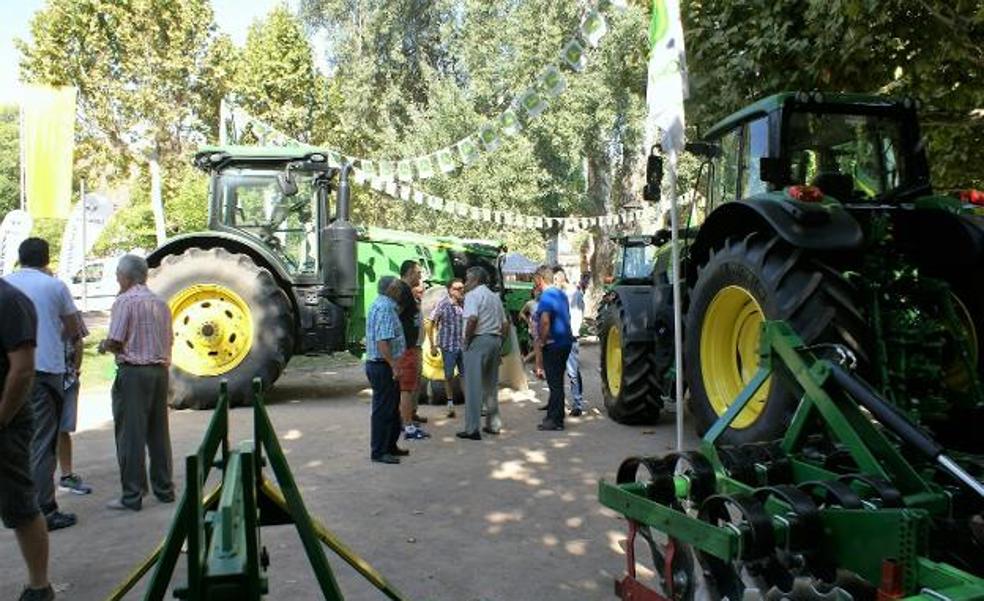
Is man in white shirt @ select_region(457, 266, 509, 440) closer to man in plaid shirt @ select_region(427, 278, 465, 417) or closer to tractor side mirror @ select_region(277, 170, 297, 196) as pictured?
man in plaid shirt @ select_region(427, 278, 465, 417)

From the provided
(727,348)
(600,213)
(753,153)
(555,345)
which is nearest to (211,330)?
(555,345)

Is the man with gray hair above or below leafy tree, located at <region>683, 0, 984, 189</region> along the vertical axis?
below

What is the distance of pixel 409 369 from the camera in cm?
788

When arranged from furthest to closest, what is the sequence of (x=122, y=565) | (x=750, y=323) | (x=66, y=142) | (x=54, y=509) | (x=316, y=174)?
1. (x=66, y=142)
2. (x=316, y=174)
3. (x=750, y=323)
4. (x=54, y=509)
5. (x=122, y=565)

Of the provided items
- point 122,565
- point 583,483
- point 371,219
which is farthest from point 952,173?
point 371,219

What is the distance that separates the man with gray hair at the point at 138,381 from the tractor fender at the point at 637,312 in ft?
13.9

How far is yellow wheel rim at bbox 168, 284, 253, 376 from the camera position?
9.37m

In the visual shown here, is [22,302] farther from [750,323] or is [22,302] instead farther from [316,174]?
[316,174]

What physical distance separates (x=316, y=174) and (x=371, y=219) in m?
21.3

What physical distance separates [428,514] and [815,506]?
3004mm

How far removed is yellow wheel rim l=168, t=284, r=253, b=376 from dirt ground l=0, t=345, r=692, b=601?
0.64 meters

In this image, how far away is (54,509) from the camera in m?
5.25

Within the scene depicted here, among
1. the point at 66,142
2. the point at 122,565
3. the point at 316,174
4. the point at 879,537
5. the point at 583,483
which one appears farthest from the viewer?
the point at 66,142

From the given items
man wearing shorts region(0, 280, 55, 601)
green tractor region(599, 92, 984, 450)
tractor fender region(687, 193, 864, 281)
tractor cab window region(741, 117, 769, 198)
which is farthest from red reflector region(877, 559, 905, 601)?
tractor cab window region(741, 117, 769, 198)
